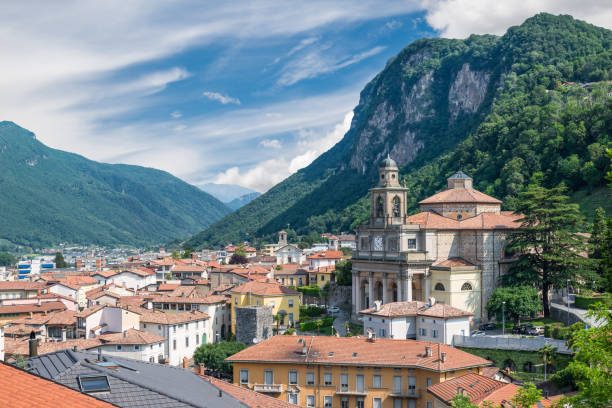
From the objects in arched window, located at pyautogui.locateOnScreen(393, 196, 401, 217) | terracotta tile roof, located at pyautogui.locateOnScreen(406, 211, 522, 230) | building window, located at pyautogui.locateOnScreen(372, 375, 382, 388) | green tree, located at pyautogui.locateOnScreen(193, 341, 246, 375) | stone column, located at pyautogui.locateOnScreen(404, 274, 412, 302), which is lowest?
green tree, located at pyautogui.locateOnScreen(193, 341, 246, 375)

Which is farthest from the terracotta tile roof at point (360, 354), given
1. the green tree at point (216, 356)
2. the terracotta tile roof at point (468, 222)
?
the terracotta tile roof at point (468, 222)

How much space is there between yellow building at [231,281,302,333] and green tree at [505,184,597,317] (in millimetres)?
27157

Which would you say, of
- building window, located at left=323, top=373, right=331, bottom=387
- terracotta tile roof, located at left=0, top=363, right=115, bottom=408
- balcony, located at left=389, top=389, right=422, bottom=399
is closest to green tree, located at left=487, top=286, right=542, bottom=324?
balcony, located at left=389, top=389, right=422, bottom=399

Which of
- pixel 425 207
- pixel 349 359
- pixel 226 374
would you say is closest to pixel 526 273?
pixel 425 207

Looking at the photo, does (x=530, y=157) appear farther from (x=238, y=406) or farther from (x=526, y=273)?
(x=238, y=406)

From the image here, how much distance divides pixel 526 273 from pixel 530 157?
6249cm

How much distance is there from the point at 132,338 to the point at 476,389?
3787cm

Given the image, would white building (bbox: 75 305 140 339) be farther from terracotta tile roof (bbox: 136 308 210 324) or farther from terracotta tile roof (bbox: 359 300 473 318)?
terracotta tile roof (bbox: 359 300 473 318)

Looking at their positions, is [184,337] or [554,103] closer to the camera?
[184,337]

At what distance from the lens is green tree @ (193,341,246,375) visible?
204ft

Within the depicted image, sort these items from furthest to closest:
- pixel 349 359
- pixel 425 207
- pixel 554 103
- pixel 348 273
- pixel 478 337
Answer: pixel 554 103, pixel 348 273, pixel 425 207, pixel 478 337, pixel 349 359

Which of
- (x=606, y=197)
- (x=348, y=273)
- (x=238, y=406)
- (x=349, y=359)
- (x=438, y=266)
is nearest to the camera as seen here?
(x=238, y=406)

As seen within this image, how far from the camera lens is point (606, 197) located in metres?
93.9

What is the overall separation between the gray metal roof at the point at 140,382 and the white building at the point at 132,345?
42637 mm
